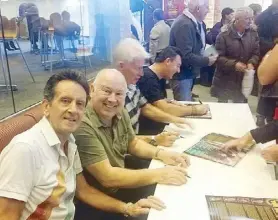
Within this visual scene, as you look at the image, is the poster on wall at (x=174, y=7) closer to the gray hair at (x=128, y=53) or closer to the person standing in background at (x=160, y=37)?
the person standing in background at (x=160, y=37)

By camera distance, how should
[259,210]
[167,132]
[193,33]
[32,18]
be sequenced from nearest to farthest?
1. [259,210]
2. [167,132]
3. [193,33]
4. [32,18]

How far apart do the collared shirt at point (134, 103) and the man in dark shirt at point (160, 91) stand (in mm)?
66

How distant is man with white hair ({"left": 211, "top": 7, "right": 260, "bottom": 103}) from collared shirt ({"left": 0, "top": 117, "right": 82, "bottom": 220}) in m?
2.50

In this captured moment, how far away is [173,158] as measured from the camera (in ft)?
5.44

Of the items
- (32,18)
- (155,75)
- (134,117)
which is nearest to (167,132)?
(134,117)

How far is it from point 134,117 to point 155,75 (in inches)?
18.6

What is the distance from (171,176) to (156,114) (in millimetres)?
1048

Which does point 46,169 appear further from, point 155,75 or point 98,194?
point 155,75

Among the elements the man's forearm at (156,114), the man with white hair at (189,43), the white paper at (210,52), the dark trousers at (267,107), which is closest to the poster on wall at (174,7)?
the white paper at (210,52)

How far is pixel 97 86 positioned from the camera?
1727 millimetres

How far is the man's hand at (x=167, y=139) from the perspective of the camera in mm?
1903

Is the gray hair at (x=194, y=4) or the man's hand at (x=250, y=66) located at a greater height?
the gray hair at (x=194, y=4)

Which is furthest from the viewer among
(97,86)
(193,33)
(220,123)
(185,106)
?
(193,33)

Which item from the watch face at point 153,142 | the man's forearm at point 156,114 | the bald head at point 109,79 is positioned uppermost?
the bald head at point 109,79
